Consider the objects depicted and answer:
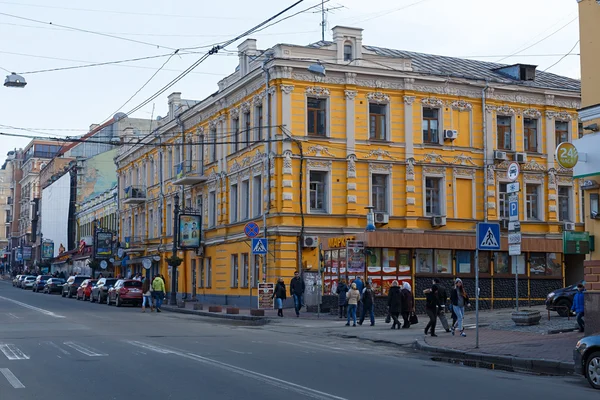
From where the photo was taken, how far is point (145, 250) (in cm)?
5966

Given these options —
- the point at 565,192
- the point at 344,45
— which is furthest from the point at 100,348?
the point at 565,192

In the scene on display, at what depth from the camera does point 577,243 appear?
19.7m

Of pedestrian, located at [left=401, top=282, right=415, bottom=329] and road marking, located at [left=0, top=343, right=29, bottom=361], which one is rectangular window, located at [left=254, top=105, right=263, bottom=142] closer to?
pedestrian, located at [left=401, top=282, right=415, bottom=329]

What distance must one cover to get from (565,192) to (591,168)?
26068 millimetres

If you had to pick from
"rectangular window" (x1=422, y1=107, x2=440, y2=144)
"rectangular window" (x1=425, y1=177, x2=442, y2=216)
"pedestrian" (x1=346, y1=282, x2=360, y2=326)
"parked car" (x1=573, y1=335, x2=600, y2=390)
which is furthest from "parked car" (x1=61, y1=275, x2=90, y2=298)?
"parked car" (x1=573, y1=335, x2=600, y2=390)

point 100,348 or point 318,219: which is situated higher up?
point 318,219

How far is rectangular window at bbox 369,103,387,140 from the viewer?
131 feet

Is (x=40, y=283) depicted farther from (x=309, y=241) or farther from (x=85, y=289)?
(x=309, y=241)

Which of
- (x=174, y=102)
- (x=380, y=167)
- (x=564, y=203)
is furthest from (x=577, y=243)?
(x=174, y=102)

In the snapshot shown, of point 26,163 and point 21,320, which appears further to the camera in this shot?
point 26,163

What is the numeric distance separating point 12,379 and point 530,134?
117 feet

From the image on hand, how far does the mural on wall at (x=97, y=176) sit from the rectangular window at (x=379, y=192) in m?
57.4

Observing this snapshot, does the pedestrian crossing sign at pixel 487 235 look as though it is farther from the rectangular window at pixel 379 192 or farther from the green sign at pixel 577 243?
the rectangular window at pixel 379 192

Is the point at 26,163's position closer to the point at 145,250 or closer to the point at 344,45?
the point at 145,250
